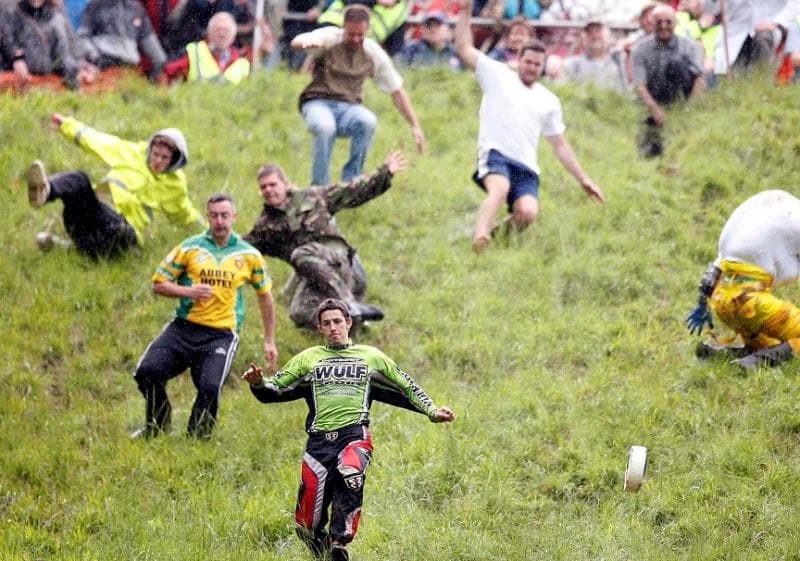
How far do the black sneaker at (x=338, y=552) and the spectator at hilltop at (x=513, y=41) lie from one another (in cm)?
848

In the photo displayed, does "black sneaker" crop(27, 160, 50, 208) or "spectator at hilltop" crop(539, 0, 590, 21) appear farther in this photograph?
"spectator at hilltop" crop(539, 0, 590, 21)

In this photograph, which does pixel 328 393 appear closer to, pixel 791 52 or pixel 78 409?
pixel 78 409

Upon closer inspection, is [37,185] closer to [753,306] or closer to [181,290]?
[181,290]

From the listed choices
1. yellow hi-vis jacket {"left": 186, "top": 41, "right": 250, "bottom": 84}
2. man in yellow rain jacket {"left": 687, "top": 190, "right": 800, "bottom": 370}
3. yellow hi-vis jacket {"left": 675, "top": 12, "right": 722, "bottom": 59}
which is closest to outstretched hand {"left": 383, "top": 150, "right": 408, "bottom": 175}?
man in yellow rain jacket {"left": 687, "top": 190, "right": 800, "bottom": 370}

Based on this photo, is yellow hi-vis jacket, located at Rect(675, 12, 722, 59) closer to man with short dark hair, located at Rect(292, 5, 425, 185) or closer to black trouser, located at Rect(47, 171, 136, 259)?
man with short dark hair, located at Rect(292, 5, 425, 185)

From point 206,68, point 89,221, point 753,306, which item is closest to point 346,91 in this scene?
point 89,221

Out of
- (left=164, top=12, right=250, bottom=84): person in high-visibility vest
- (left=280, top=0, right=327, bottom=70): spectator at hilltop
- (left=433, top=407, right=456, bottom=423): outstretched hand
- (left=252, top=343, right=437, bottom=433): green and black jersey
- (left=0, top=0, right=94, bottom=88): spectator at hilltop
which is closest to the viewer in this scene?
(left=433, top=407, right=456, bottom=423): outstretched hand

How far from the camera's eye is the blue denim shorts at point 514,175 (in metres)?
11.8

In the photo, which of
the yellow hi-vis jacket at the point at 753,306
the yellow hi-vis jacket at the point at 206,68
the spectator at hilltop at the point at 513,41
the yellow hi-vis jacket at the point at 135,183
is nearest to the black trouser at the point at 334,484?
the yellow hi-vis jacket at the point at 753,306

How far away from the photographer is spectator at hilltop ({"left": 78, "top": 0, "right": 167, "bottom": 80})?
14680mm

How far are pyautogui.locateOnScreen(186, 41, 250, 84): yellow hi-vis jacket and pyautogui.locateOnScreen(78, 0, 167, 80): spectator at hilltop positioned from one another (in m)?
0.46

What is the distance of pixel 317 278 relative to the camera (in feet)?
33.1

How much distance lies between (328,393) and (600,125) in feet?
29.4

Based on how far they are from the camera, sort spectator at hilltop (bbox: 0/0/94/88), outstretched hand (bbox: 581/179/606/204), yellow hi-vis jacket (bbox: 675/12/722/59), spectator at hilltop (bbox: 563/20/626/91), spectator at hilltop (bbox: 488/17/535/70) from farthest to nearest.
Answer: spectator at hilltop (bbox: 563/20/626/91) → yellow hi-vis jacket (bbox: 675/12/722/59) → spectator at hilltop (bbox: 488/17/535/70) → spectator at hilltop (bbox: 0/0/94/88) → outstretched hand (bbox: 581/179/606/204)
